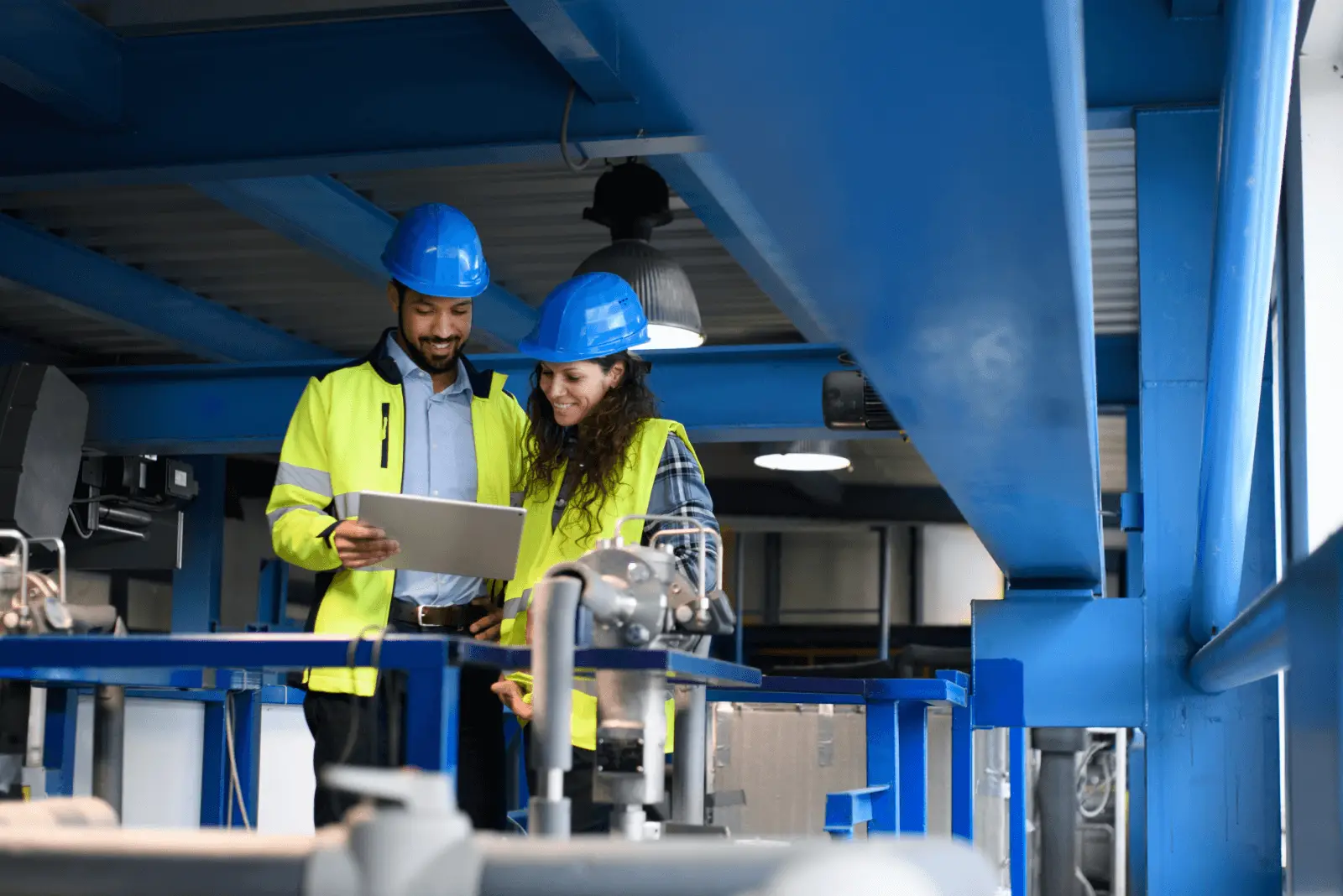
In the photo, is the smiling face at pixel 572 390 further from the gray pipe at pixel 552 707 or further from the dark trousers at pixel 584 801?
the gray pipe at pixel 552 707

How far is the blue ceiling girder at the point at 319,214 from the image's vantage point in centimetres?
546

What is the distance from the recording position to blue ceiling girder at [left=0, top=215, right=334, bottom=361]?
6.45m

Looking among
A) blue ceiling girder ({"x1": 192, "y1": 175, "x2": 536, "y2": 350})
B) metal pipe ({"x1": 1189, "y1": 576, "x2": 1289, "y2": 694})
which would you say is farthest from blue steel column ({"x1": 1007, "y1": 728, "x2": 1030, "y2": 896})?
metal pipe ({"x1": 1189, "y1": 576, "x2": 1289, "y2": 694})

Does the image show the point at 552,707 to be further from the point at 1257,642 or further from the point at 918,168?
the point at 918,168

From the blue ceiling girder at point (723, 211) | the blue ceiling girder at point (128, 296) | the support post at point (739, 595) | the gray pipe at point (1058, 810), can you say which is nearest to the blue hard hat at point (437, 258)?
the blue ceiling girder at point (723, 211)

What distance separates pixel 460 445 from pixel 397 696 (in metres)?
0.71

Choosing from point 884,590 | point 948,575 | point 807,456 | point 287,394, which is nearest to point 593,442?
point 287,394

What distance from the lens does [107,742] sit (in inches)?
206

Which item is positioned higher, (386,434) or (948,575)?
(948,575)

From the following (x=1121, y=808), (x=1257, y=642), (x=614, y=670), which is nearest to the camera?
(x=1257, y=642)

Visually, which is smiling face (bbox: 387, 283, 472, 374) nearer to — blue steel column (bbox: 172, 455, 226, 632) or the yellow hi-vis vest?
the yellow hi-vis vest

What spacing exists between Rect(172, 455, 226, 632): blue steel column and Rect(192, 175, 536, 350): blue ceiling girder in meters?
4.32

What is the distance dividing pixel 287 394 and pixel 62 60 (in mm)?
2506

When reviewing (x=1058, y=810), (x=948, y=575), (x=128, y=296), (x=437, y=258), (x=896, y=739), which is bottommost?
(x=1058, y=810)
